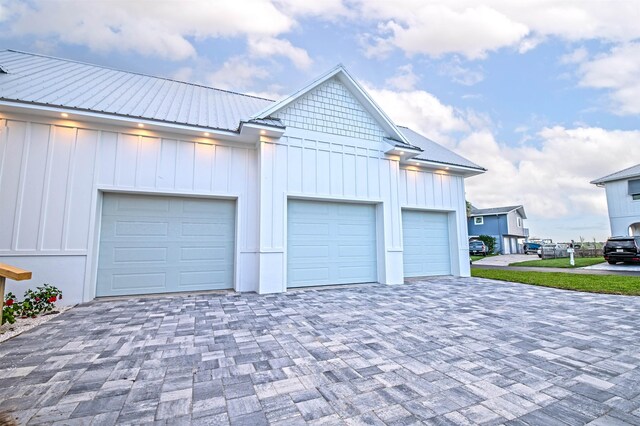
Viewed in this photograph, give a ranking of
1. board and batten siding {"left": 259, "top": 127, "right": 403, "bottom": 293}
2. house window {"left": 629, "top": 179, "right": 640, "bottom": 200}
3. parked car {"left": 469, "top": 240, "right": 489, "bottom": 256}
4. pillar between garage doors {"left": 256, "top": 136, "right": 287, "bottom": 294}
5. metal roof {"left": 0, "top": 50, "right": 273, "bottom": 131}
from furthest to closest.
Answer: parked car {"left": 469, "top": 240, "right": 489, "bottom": 256} → house window {"left": 629, "top": 179, "right": 640, "bottom": 200} → board and batten siding {"left": 259, "top": 127, "right": 403, "bottom": 293} → pillar between garage doors {"left": 256, "top": 136, "right": 287, "bottom": 294} → metal roof {"left": 0, "top": 50, "right": 273, "bottom": 131}

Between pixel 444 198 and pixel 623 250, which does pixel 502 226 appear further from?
pixel 444 198

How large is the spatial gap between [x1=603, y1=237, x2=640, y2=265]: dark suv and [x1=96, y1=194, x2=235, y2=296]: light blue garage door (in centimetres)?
1695

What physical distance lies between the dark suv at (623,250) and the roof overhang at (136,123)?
16261 millimetres

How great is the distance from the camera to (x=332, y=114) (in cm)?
756

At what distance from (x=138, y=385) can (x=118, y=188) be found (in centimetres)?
504

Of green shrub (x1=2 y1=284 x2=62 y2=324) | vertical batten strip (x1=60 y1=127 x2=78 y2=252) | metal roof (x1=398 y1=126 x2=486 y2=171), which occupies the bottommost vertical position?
green shrub (x1=2 y1=284 x2=62 y2=324)

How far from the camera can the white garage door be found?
345 inches

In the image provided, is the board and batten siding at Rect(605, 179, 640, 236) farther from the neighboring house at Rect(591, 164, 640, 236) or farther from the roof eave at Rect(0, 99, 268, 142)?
the roof eave at Rect(0, 99, 268, 142)

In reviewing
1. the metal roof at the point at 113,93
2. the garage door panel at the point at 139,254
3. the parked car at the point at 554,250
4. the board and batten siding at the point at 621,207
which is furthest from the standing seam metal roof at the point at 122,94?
the board and batten siding at the point at 621,207

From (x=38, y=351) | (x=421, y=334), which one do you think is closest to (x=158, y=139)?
(x=38, y=351)

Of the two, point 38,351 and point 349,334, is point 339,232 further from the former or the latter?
point 38,351

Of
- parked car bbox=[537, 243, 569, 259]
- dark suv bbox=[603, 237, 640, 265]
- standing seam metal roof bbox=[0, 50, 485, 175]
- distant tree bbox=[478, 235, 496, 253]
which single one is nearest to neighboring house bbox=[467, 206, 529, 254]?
distant tree bbox=[478, 235, 496, 253]

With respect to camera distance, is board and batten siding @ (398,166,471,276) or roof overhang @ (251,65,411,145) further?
board and batten siding @ (398,166,471,276)

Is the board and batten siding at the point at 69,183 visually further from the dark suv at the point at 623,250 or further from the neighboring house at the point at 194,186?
the dark suv at the point at 623,250
